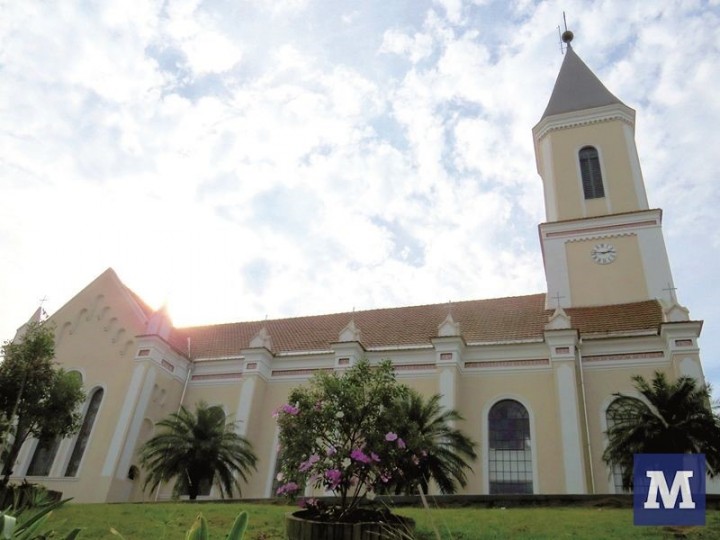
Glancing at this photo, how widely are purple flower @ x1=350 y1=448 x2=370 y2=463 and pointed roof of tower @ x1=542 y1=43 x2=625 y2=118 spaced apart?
2528cm

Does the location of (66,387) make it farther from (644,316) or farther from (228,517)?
(644,316)

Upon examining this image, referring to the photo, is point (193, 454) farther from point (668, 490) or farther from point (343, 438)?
point (668, 490)

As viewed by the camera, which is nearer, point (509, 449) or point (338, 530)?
point (338, 530)

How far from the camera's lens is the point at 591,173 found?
27391mm

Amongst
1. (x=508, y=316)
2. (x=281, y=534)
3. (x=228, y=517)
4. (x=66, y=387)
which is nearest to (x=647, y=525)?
(x=281, y=534)

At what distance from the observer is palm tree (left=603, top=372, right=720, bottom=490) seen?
14.3 meters

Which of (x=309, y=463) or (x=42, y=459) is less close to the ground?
(x=42, y=459)

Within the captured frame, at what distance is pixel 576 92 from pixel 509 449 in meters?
20.5

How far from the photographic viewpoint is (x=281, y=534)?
10.1 meters

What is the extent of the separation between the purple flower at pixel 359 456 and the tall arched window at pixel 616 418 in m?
10.6

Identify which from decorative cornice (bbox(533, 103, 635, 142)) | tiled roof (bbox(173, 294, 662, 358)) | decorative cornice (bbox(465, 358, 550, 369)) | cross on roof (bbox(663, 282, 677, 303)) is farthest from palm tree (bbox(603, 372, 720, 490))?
decorative cornice (bbox(533, 103, 635, 142))

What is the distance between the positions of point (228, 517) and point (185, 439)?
7.39 m

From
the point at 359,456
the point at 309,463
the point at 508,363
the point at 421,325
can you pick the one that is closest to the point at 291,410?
the point at 309,463

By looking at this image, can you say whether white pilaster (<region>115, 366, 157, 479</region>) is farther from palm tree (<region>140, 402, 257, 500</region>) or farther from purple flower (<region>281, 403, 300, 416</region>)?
purple flower (<region>281, 403, 300, 416</region>)
